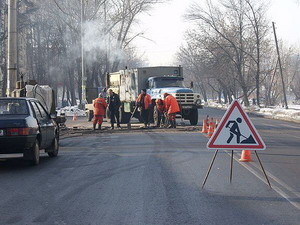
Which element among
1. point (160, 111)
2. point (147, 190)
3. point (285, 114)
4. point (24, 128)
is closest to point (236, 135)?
point (147, 190)

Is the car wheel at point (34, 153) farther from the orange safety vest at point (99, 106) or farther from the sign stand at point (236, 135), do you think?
the orange safety vest at point (99, 106)

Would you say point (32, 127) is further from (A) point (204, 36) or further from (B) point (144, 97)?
(A) point (204, 36)

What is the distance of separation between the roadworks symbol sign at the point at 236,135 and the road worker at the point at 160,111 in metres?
16.8

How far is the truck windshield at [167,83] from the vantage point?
30.0 m

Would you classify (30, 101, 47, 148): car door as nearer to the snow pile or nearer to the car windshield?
the car windshield

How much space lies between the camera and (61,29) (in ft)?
176

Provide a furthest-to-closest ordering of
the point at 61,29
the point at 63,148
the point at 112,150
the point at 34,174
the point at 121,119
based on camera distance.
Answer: the point at 61,29
the point at 121,119
the point at 63,148
the point at 112,150
the point at 34,174

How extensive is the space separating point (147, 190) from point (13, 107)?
4.78m

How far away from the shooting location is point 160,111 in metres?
26.7

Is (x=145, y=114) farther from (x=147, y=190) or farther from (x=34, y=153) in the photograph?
(x=147, y=190)

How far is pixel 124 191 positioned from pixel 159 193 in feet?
1.87

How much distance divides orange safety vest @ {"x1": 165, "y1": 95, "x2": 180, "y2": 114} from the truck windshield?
4639mm

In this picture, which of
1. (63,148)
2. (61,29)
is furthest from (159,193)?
(61,29)

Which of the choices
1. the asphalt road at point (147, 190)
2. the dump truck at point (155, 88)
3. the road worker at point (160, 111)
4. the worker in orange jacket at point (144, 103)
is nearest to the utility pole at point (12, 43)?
the asphalt road at point (147, 190)
